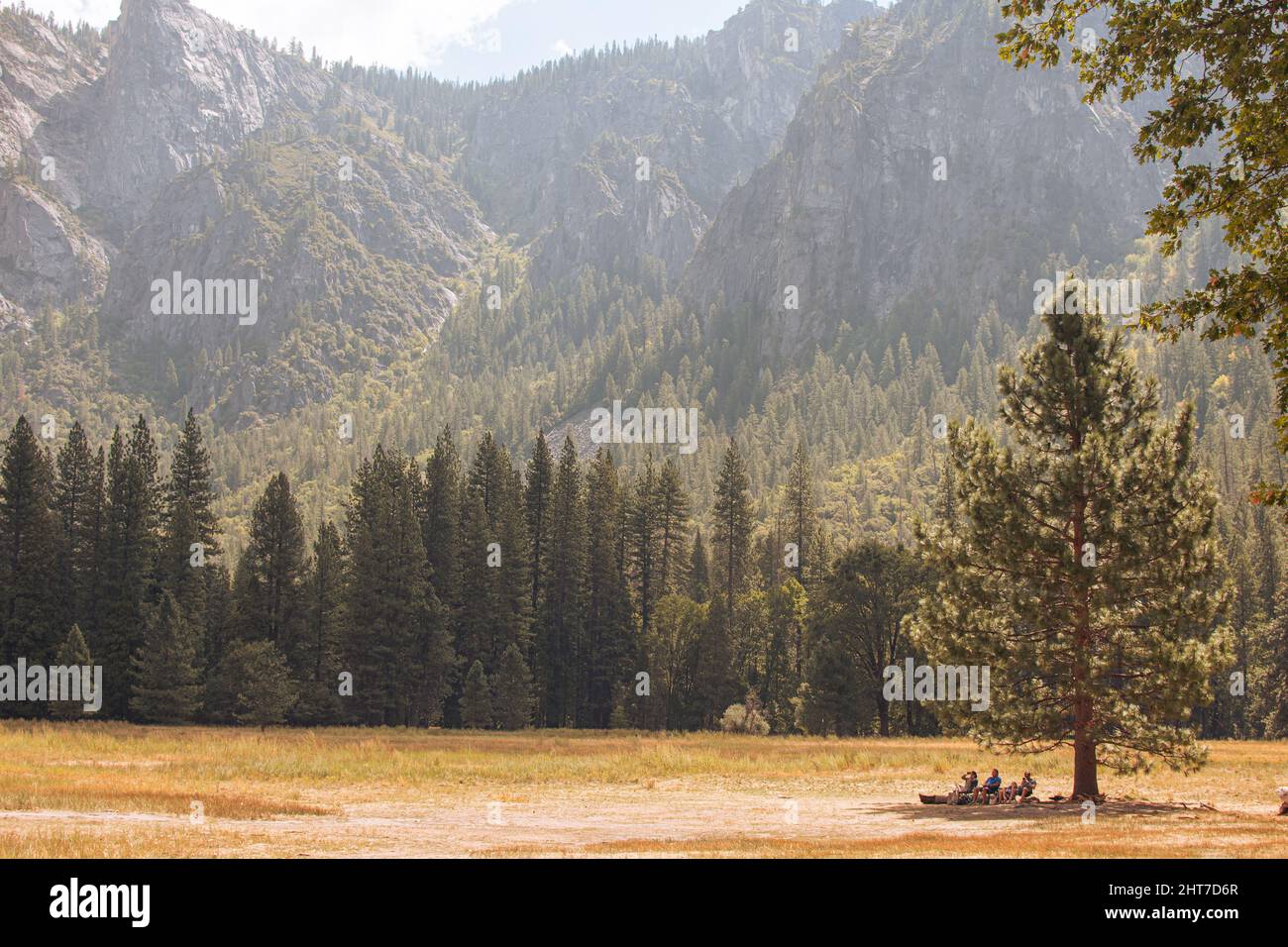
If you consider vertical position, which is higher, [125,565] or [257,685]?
[125,565]

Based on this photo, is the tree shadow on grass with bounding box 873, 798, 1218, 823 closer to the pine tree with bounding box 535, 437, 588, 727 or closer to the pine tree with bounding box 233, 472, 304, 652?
the pine tree with bounding box 233, 472, 304, 652

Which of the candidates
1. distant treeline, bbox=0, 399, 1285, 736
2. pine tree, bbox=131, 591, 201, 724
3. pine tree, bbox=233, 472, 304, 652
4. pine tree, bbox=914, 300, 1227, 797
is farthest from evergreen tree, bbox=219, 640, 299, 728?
pine tree, bbox=914, 300, 1227, 797

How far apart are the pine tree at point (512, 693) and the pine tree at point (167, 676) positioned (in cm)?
1890

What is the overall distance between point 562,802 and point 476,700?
46.7 meters

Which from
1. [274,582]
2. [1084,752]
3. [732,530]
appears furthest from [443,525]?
[1084,752]

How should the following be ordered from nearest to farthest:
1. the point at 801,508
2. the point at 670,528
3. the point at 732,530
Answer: the point at 670,528 < the point at 732,530 < the point at 801,508

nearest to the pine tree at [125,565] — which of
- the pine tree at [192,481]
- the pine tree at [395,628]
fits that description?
the pine tree at [192,481]

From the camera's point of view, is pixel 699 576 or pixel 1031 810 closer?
pixel 1031 810

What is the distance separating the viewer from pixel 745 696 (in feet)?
295

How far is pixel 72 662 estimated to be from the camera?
67938 mm

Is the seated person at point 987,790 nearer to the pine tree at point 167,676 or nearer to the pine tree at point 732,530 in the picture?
the pine tree at point 167,676

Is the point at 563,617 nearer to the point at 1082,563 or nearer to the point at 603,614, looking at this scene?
the point at 603,614
